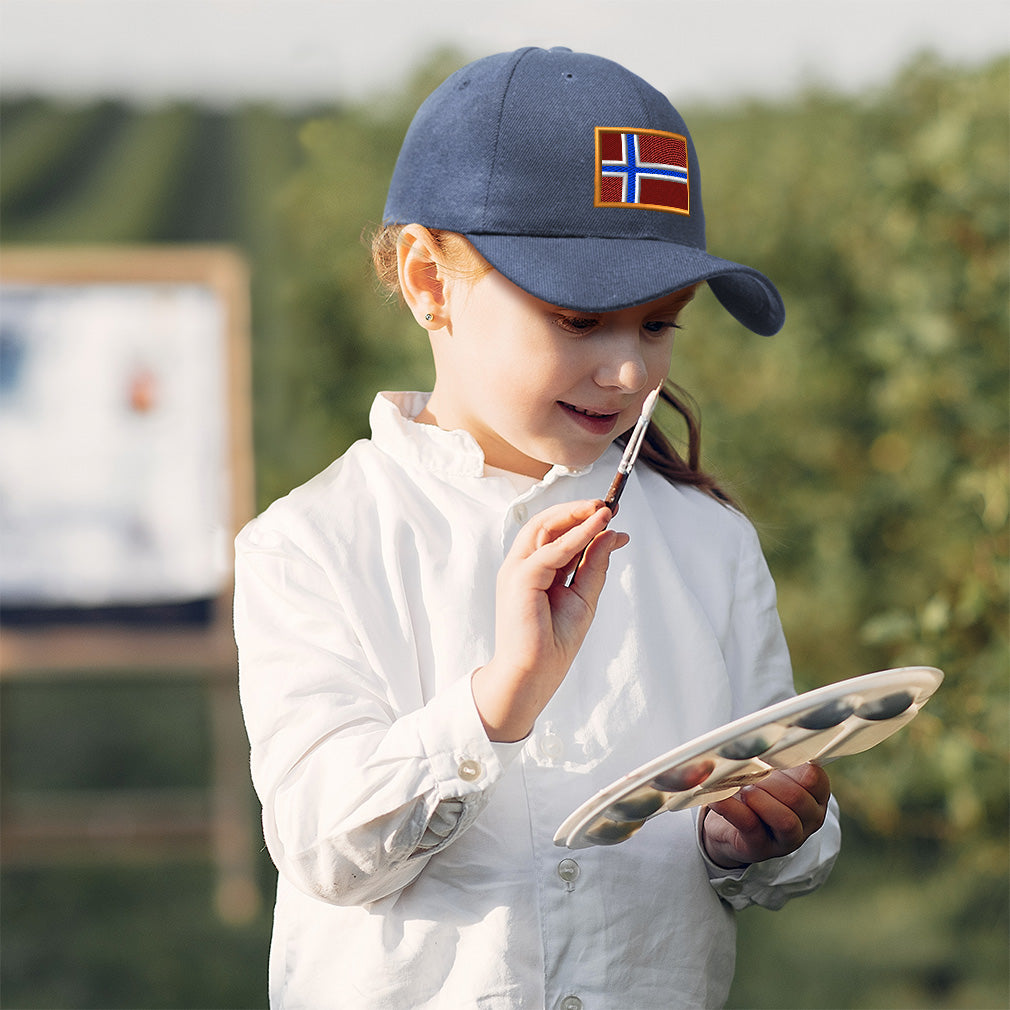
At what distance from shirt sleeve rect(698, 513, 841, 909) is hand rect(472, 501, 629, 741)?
307 millimetres

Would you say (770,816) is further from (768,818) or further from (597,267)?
(597,267)

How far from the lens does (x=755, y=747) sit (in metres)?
1.16

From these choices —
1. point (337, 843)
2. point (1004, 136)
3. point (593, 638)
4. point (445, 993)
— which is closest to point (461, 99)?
point (593, 638)

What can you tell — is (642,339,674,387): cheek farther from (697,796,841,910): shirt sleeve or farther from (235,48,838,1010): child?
(697,796,841,910): shirt sleeve

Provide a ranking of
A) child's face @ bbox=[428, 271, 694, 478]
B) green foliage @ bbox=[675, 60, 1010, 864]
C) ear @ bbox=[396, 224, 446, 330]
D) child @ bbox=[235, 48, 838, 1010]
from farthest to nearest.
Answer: green foliage @ bbox=[675, 60, 1010, 864] → ear @ bbox=[396, 224, 446, 330] → child's face @ bbox=[428, 271, 694, 478] → child @ bbox=[235, 48, 838, 1010]

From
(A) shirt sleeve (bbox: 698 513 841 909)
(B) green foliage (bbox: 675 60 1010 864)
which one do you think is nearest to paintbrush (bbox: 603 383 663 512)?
(A) shirt sleeve (bbox: 698 513 841 909)

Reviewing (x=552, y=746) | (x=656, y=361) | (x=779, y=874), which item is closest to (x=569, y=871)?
(x=552, y=746)

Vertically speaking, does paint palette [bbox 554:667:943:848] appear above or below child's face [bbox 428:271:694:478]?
below

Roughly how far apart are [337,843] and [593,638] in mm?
345

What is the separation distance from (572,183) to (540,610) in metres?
0.42

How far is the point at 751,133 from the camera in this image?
4312 mm

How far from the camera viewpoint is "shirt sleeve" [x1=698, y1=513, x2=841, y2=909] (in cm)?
143

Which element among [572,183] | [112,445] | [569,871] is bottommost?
[112,445]

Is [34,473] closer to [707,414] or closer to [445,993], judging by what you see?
[707,414]
